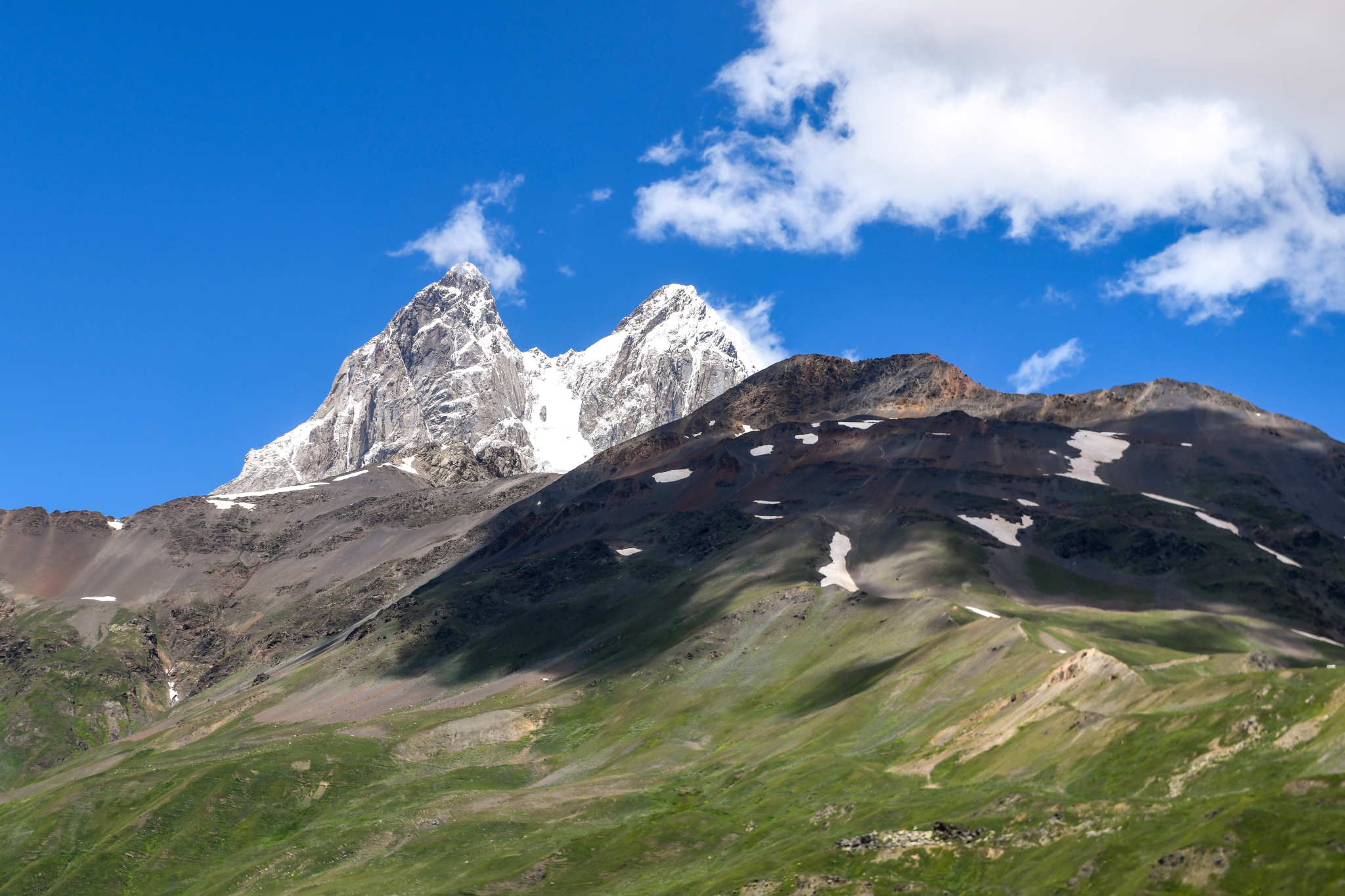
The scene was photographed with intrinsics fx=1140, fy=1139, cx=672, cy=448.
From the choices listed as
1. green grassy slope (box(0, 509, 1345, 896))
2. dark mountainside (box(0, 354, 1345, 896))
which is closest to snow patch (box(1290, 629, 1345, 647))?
dark mountainside (box(0, 354, 1345, 896))

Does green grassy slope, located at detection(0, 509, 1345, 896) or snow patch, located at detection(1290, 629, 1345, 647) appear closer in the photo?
green grassy slope, located at detection(0, 509, 1345, 896)

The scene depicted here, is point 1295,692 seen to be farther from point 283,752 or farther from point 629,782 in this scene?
point 283,752

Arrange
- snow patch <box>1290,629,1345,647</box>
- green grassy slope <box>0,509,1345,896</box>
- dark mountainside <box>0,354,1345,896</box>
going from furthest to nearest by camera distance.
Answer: snow patch <box>1290,629,1345,647</box>
dark mountainside <box>0,354,1345,896</box>
green grassy slope <box>0,509,1345,896</box>

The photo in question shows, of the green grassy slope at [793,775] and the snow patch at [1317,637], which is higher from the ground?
the green grassy slope at [793,775]

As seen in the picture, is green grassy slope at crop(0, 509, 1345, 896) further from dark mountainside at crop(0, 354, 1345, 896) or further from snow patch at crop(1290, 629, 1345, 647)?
snow patch at crop(1290, 629, 1345, 647)

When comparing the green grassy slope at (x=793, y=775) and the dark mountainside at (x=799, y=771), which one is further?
the dark mountainside at (x=799, y=771)

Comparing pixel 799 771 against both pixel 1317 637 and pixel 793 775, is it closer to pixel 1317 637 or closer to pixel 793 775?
pixel 793 775

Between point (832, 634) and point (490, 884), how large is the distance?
273 ft

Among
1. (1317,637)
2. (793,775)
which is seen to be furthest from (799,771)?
(1317,637)

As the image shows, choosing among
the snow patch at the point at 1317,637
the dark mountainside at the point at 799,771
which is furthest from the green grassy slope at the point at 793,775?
the snow patch at the point at 1317,637

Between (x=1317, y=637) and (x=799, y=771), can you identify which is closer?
(x=799, y=771)

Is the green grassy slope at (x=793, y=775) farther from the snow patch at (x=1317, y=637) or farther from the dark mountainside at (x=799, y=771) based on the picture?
the snow patch at (x=1317, y=637)

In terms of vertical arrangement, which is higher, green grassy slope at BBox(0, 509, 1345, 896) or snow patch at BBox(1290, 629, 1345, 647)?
green grassy slope at BBox(0, 509, 1345, 896)

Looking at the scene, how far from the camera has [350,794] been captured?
14462 centimetres
